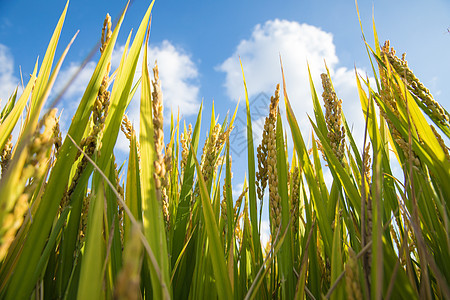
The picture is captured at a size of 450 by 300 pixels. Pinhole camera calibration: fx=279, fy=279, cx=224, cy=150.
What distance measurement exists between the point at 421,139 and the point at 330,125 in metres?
0.37

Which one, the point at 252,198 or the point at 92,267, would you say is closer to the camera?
the point at 92,267

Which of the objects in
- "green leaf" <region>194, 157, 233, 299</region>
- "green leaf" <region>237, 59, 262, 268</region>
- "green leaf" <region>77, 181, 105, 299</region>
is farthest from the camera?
"green leaf" <region>237, 59, 262, 268</region>

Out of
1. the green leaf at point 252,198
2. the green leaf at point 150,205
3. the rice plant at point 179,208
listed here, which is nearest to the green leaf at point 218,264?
the rice plant at point 179,208

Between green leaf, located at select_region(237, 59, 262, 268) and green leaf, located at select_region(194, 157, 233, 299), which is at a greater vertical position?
green leaf, located at select_region(237, 59, 262, 268)

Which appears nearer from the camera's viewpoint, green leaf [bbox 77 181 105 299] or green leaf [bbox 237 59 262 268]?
green leaf [bbox 77 181 105 299]

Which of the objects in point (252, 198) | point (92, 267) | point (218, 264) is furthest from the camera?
point (252, 198)

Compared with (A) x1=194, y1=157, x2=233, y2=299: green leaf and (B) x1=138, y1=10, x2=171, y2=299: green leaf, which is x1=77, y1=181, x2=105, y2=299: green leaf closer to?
→ (B) x1=138, y1=10, x2=171, y2=299: green leaf

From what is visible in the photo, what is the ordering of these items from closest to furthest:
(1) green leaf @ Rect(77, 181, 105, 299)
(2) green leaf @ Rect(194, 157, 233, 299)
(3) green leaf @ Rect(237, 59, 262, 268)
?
1. (1) green leaf @ Rect(77, 181, 105, 299)
2. (2) green leaf @ Rect(194, 157, 233, 299)
3. (3) green leaf @ Rect(237, 59, 262, 268)

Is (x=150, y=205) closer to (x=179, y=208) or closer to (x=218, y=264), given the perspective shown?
(x=218, y=264)

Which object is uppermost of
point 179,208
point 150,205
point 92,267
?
point 179,208

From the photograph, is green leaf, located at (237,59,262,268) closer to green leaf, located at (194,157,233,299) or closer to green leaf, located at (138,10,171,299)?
green leaf, located at (194,157,233,299)

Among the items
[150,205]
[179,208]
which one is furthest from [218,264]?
[179,208]

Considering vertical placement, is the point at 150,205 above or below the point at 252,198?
below

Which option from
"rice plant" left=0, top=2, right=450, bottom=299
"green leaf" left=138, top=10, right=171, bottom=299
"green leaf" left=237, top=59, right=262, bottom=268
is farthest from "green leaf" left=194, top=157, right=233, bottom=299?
"green leaf" left=237, top=59, right=262, bottom=268
